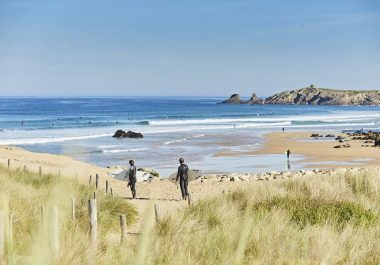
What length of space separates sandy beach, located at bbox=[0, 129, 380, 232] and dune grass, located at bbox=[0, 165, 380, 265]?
1.16 m

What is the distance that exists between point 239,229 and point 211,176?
19.8m

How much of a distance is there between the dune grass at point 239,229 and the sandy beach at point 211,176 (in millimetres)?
1161

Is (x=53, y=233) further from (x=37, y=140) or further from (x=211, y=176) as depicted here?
(x=37, y=140)

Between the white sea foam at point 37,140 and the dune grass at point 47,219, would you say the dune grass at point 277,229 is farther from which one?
the white sea foam at point 37,140

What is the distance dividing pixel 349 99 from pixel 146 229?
189510mm

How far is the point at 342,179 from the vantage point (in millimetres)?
13922

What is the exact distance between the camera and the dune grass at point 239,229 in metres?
5.28

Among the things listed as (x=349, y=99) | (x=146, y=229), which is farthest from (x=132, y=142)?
(x=349, y=99)

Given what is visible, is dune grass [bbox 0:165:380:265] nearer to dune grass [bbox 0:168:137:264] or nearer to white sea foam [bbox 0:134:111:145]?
dune grass [bbox 0:168:137:264]

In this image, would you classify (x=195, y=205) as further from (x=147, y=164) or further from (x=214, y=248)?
(x=147, y=164)

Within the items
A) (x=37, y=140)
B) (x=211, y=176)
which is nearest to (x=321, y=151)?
(x=211, y=176)

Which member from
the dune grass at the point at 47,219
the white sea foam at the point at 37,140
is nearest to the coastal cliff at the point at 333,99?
the white sea foam at the point at 37,140

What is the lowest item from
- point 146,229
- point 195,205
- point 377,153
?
point 377,153

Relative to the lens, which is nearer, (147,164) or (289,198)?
(289,198)
